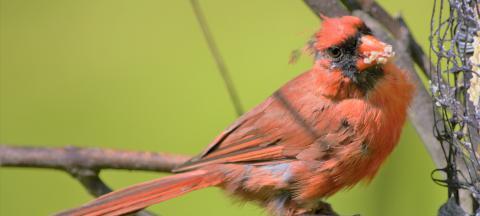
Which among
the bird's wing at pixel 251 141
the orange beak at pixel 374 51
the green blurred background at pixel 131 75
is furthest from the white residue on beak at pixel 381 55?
the green blurred background at pixel 131 75

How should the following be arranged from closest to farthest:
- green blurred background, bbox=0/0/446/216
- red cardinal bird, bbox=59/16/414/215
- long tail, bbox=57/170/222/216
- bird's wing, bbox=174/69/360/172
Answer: long tail, bbox=57/170/222/216 → red cardinal bird, bbox=59/16/414/215 → bird's wing, bbox=174/69/360/172 → green blurred background, bbox=0/0/446/216

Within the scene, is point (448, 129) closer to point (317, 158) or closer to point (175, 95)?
point (317, 158)

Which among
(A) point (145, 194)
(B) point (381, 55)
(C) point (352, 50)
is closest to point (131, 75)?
(A) point (145, 194)

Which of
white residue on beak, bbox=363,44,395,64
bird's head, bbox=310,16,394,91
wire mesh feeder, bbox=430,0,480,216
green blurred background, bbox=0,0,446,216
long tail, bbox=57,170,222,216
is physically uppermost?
green blurred background, bbox=0,0,446,216

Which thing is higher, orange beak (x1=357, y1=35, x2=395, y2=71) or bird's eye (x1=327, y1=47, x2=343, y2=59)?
bird's eye (x1=327, y1=47, x2=343, y2=59)

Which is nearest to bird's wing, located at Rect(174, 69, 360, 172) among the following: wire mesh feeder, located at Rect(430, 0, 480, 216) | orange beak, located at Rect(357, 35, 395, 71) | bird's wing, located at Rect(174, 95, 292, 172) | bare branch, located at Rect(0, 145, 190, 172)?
bird's wing, located at Rect(174, 95, 292, 172)

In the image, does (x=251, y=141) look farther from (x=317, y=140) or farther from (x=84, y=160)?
(x=84, y=160)

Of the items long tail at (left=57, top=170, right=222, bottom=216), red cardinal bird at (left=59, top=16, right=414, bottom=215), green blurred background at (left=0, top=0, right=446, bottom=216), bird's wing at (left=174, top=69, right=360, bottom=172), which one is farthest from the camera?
green blurred background at (left=0, top=0, right=446, bottom=216)

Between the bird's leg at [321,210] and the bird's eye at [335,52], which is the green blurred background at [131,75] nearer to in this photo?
the bird's leg at [321,210]

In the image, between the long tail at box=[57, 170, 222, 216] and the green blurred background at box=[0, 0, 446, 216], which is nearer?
the long tail at box=[57, 170, 222, 216]

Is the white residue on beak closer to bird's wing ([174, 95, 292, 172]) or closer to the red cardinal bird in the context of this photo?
the red cardinal bird
